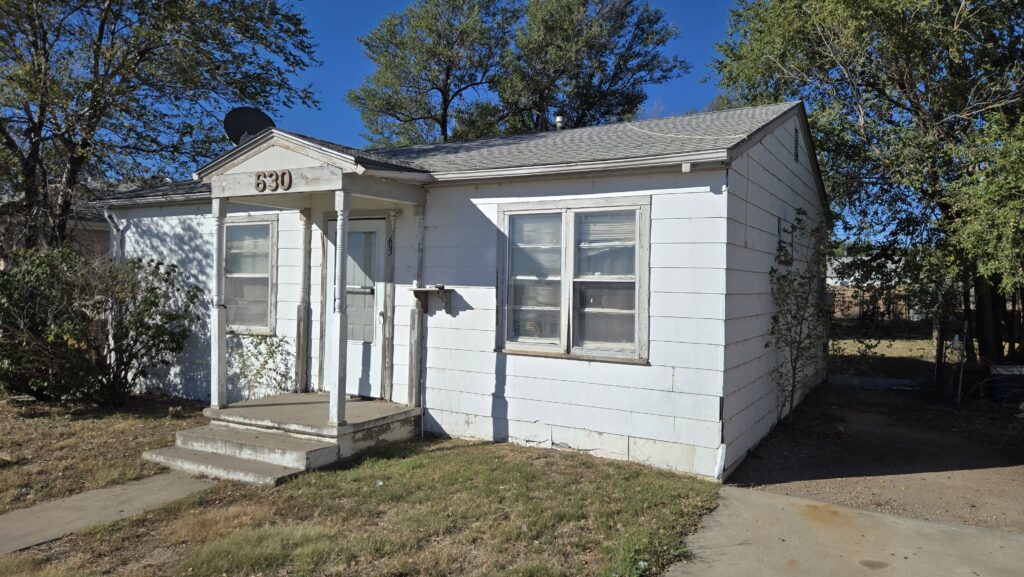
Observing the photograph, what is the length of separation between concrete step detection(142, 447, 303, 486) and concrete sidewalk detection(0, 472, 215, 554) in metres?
0.12

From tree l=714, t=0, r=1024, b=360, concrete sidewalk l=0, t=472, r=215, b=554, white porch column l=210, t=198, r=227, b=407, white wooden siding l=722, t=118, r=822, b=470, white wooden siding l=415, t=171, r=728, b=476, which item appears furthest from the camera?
tree l=714, t=0, r=1024, b=360

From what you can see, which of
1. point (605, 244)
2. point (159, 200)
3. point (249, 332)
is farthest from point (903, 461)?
point (159, 200)

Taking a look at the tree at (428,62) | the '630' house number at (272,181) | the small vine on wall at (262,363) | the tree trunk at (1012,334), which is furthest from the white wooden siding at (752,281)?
the tree at (428,62)

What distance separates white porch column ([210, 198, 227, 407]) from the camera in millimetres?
6957

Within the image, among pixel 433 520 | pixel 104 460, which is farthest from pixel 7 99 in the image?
pixel 433 520

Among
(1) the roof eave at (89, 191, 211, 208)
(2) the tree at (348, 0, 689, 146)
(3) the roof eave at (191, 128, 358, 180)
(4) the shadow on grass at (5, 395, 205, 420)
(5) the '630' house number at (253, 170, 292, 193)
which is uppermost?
(2) the tree at (348, 0, 689, 146)

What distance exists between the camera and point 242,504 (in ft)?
16.4

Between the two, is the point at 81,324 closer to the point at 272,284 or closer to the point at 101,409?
the point at 101,409

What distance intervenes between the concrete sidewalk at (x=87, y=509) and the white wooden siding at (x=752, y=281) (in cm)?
472

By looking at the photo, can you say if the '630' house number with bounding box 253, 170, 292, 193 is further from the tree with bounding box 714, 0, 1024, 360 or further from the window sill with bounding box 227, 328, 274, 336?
the tree with bounding box 714, 0, 1024, 360

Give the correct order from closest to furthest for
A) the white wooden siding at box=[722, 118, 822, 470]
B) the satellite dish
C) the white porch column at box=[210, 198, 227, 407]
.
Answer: the white wooden siding at box=[722, 118, 822, 470] → the white porch column at box=[210, 198, 227, 407] → the satellite dish

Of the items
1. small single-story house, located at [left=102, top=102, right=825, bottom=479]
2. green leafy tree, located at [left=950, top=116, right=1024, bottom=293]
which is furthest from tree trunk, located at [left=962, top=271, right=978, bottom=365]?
small single-story house, located at [left=102, top=102, right=825, bottom=479]

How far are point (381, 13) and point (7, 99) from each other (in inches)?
578

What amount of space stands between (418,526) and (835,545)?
2.79 metres
